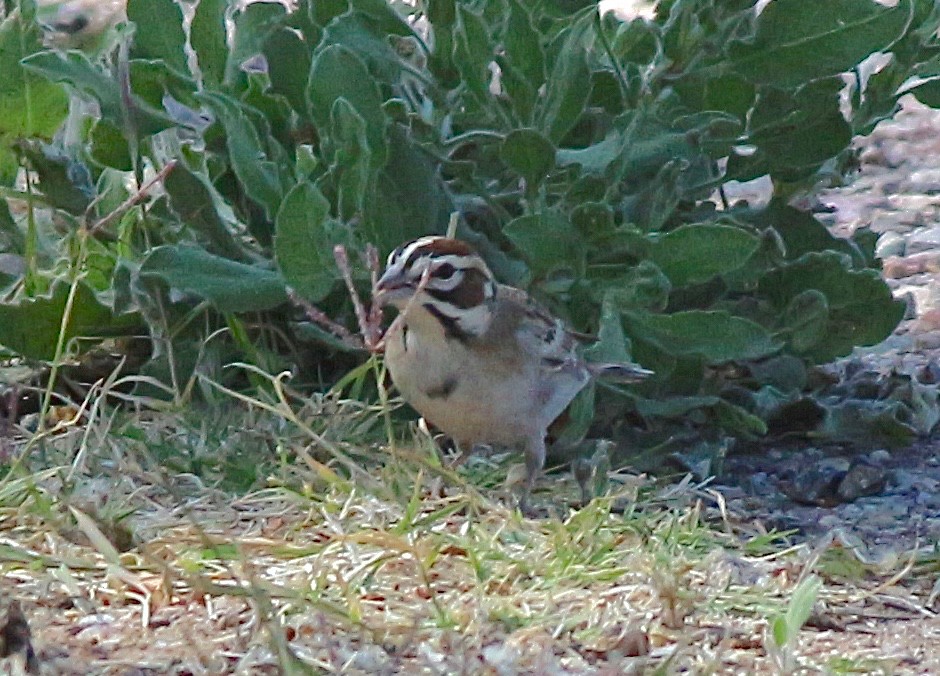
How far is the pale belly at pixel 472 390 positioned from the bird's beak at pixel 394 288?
25 cm

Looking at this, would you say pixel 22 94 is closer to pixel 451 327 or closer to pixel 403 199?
pixel 403 199

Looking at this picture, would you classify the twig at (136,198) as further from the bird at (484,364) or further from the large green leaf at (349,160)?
the bird at (484,364)

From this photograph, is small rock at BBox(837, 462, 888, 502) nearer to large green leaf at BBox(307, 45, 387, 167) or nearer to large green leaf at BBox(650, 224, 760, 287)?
large green leaf at BBox(650, 224, 760, 287)

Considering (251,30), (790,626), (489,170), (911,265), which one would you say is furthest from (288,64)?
(911,265)

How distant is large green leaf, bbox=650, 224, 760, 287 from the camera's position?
13.9 ft

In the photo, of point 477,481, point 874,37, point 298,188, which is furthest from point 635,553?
point 874,37

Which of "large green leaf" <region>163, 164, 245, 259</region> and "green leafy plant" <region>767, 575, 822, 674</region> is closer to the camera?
"green leafy plant" <region>767, 575, 822, 674</region>

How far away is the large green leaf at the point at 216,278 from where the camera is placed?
448 centimetres

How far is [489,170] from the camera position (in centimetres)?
474

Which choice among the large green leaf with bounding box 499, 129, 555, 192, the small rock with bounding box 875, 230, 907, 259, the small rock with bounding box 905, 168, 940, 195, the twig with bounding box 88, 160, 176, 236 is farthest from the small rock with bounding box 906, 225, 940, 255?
the twig with bounding box 88, 160, 176, 236

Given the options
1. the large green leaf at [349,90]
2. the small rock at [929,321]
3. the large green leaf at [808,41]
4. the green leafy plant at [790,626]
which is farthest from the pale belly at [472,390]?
the small rock at [929,321]

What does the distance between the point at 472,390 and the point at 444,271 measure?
30cm

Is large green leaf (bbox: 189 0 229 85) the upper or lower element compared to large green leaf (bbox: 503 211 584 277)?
upper

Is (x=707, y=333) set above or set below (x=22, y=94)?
below
